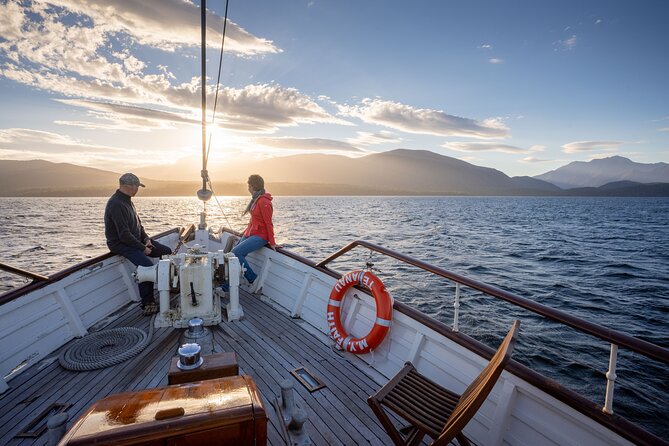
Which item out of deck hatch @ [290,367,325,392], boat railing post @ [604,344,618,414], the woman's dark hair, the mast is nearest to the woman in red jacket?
the woman's dark hair

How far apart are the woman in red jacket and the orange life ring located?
5.69 feet

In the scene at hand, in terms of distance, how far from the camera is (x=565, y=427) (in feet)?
7.11

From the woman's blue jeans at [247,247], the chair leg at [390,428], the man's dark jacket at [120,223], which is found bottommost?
the chair leg at [390,428]

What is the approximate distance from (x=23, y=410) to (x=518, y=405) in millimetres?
3697

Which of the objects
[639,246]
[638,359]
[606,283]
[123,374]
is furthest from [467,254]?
[123,374]

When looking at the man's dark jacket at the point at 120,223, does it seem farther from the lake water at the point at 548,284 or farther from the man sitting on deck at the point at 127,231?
the lake water at the point at 548,284

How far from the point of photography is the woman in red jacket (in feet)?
16.7

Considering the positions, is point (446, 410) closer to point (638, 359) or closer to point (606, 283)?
point (638, 359)

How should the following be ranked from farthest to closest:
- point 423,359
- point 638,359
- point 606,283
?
point 606,283, point 638,359, point 423,359

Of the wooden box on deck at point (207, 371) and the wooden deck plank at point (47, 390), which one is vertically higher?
the wooden box on deck at point (207, 371)

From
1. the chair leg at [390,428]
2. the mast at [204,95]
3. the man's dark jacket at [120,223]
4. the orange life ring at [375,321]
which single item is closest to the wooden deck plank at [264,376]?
the chair leg at [390,428]

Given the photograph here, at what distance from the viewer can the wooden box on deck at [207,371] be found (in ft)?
6.57

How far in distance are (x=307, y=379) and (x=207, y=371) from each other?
4.60 feet

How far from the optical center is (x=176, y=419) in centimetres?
134
